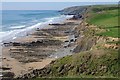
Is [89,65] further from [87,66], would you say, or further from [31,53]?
[31,53]

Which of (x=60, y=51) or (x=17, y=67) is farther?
(x=60, y=51)

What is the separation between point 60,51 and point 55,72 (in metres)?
24.2

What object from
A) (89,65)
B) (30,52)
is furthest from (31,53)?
(89,65)

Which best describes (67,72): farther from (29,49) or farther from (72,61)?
(29,49)

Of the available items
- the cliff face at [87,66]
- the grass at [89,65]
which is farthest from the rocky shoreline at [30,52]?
the grass at [89,65]

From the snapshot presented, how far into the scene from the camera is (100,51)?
3959 cm

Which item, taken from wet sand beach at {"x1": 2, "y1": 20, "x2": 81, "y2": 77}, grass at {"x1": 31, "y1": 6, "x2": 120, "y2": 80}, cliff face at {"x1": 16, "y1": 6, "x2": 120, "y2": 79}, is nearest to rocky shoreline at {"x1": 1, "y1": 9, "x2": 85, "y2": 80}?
wet sand beach at {"x1": 2, "y1": 20, "x2": 81, "y2": 77}

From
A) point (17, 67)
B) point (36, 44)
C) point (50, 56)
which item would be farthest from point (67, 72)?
point (36, 44)

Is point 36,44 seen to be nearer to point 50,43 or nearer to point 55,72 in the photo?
point 50,43

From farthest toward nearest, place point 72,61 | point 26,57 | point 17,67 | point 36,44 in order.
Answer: point 36,44
point 26,57
point 17,67
point 72,61

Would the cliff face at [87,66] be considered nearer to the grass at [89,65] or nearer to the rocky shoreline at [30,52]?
the grass at [89,65]

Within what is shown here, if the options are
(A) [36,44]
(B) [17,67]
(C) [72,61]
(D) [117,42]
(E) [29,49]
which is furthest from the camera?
(A) [36,44]

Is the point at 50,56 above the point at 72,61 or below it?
below

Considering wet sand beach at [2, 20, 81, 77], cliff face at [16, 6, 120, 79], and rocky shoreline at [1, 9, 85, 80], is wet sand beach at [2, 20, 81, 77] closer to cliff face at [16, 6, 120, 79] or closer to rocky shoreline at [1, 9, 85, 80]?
rocky shoreline at [1, 9, 85, 80]
